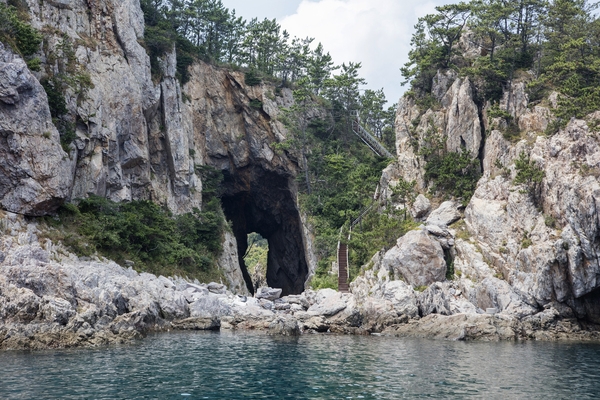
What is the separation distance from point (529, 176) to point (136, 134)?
30.6m

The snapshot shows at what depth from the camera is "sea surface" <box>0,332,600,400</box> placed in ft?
48.1

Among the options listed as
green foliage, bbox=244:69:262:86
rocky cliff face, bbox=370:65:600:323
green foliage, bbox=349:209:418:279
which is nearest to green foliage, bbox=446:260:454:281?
rocky cliff face, bbox=370:65:600:323

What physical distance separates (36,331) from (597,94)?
34.2 metres

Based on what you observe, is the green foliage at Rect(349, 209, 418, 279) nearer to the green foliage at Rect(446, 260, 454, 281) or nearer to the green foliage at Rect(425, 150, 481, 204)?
the green foliage at Rect(425, 150, 481, 204)

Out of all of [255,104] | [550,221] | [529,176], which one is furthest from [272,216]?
→ [550,221]

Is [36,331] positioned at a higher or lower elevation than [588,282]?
lower

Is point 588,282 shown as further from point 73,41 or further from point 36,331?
point 73,41

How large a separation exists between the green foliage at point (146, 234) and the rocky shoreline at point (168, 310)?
6.35ft

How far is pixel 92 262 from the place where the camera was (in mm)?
32406

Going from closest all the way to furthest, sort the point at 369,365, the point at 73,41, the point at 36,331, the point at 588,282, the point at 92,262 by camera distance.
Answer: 1. the point at 369,365
2. the point at 36,331
3. the point at 588,282
4. the point at 92,262
5. the point at 73,41

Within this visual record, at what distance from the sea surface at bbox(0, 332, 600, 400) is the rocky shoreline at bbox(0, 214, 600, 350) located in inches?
74.0

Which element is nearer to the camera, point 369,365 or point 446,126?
point 369,365

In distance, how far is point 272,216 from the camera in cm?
6181

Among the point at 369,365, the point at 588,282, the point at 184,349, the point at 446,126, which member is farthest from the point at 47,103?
the point at 588,282
